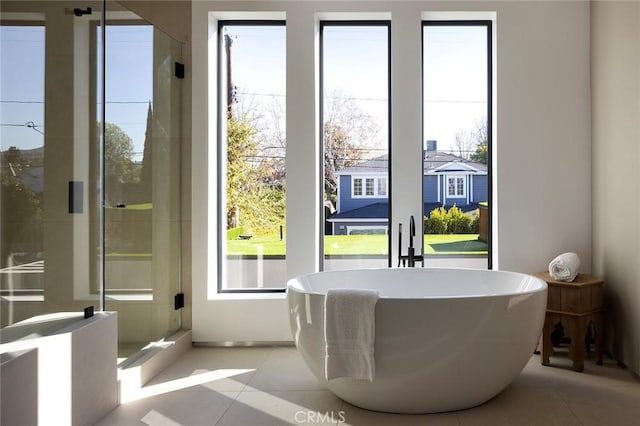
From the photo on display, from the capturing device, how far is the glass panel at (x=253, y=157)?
3.92m

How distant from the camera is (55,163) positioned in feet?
7.98

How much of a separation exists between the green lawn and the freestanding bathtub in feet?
4.26

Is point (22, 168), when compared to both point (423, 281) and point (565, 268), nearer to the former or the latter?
point (423, 281)

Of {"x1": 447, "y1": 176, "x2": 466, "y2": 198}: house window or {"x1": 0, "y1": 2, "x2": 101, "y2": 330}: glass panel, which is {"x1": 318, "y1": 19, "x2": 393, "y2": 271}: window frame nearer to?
{"x1": 447, "y1": 176, "x2": 466, "y2": 198}: house window

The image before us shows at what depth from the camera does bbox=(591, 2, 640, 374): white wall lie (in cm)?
301

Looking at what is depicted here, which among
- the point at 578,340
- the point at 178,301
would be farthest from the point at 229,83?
the point at 578,340

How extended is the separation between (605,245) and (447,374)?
176 cm

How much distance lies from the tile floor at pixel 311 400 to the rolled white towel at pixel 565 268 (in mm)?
548

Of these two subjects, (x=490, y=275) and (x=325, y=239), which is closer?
(x=490, y=275)

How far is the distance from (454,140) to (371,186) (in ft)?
2.37

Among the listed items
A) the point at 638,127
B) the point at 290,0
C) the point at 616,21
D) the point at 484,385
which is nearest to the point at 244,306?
the point at 484,385

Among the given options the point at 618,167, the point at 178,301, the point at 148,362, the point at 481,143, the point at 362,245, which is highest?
the point at 481,143

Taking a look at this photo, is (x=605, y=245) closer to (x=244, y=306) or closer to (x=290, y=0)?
(x=244, y=306)

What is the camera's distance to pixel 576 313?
3100 millimetres
